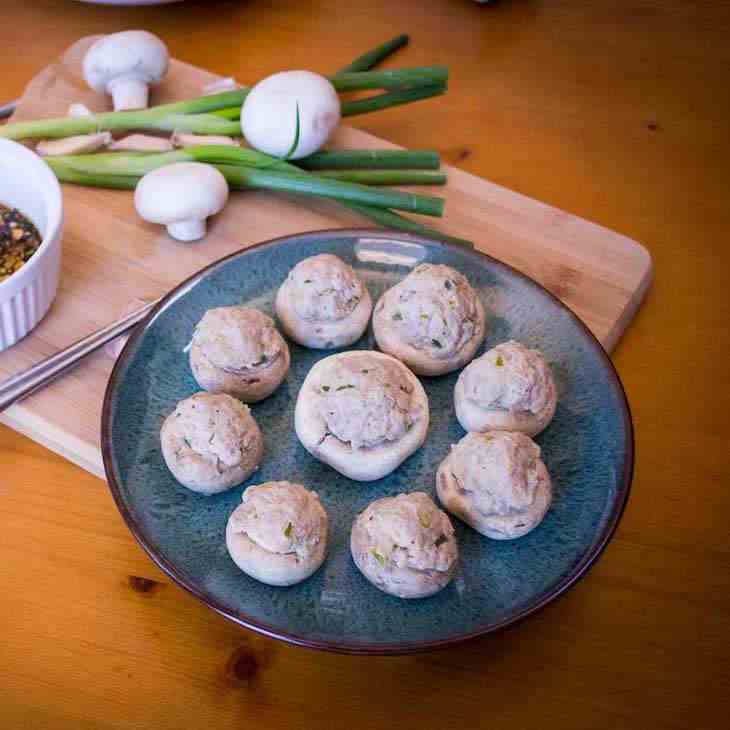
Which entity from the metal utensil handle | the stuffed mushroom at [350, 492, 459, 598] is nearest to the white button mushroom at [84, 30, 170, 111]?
the metal utensil handle

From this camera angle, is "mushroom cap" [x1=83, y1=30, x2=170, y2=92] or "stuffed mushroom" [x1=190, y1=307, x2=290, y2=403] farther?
"mushroom cap" [x1=83, y1=30, x2=170, y2=92]

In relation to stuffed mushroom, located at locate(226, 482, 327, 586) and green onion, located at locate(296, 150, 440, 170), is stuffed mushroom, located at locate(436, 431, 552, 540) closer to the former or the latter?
stuffed mushroom, located at locate(226, 482, 327, 586)

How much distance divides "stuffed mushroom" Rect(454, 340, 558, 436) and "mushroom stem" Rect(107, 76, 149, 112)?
0.96 meters

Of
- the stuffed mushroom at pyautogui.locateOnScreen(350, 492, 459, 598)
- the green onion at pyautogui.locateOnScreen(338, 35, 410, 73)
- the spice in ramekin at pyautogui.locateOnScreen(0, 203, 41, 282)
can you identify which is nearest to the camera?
the stuffed mushroom at pyautogui.locateOnScreen(350, 492, 459, 598)

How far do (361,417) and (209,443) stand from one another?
0.65 ft

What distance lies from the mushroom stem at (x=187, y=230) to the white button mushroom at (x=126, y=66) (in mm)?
362

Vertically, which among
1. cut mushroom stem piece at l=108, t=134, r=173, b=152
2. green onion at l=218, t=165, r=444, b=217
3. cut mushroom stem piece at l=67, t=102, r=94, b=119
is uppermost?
green onion at l=218, t=165, r=444, b=217

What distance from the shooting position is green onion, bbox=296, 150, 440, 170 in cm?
167

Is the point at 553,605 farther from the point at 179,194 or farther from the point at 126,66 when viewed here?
the point at 126,66

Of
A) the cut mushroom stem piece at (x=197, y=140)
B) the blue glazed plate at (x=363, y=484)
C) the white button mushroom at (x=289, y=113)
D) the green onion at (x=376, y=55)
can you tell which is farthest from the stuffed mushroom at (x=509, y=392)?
the green onion at (x=376, y=55)

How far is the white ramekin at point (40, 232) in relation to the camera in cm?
133

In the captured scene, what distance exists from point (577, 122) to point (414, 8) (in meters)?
0.57

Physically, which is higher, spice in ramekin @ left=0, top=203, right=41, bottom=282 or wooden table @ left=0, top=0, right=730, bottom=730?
spice in ramekin @ left=0, top=203, right=41, bottom=282

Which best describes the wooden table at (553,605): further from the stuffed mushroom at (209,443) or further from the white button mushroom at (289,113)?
the white button mushroom at (289,113)
